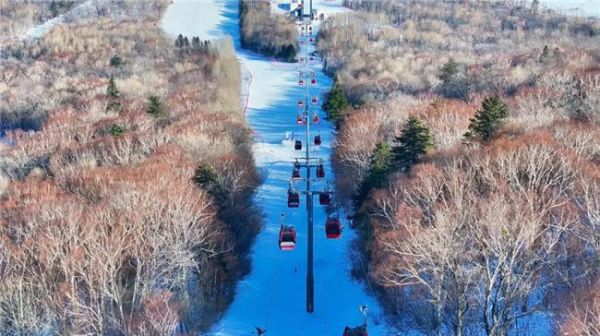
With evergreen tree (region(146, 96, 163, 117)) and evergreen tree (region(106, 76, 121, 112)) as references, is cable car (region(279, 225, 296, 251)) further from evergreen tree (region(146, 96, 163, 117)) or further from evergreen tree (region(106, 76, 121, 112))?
evergreen tree (region(106, 76, 121, 112))

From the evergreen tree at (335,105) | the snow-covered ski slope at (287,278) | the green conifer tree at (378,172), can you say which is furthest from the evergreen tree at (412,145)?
the evergreen tree at (335,105)

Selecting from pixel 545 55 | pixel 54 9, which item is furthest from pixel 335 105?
pixel 54 9

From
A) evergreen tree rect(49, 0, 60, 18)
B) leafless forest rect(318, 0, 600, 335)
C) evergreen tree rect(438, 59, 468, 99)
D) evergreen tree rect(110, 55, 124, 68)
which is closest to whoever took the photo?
leafless forest rect(318, 0, 600, 335)

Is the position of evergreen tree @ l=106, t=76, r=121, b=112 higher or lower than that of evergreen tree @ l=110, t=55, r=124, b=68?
higher

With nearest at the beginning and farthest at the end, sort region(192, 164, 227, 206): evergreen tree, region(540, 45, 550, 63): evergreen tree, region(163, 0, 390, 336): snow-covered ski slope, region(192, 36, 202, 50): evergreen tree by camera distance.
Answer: region(163, 0, 390, 336): snow-covered ski slope
region(192, 164, 227, 206): evergreen tree
region(540, 45, 550, 63): evergreen tree
region(192, 36, 202, 50): evergreen tree

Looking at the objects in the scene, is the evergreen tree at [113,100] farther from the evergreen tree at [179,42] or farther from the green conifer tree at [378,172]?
the evergreen tree at [179,42]

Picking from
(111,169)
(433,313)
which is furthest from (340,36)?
(433,313)

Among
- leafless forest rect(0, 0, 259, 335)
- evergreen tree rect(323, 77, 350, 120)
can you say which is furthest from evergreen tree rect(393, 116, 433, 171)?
evergreen tree rect(323, 77, 350, 120)
